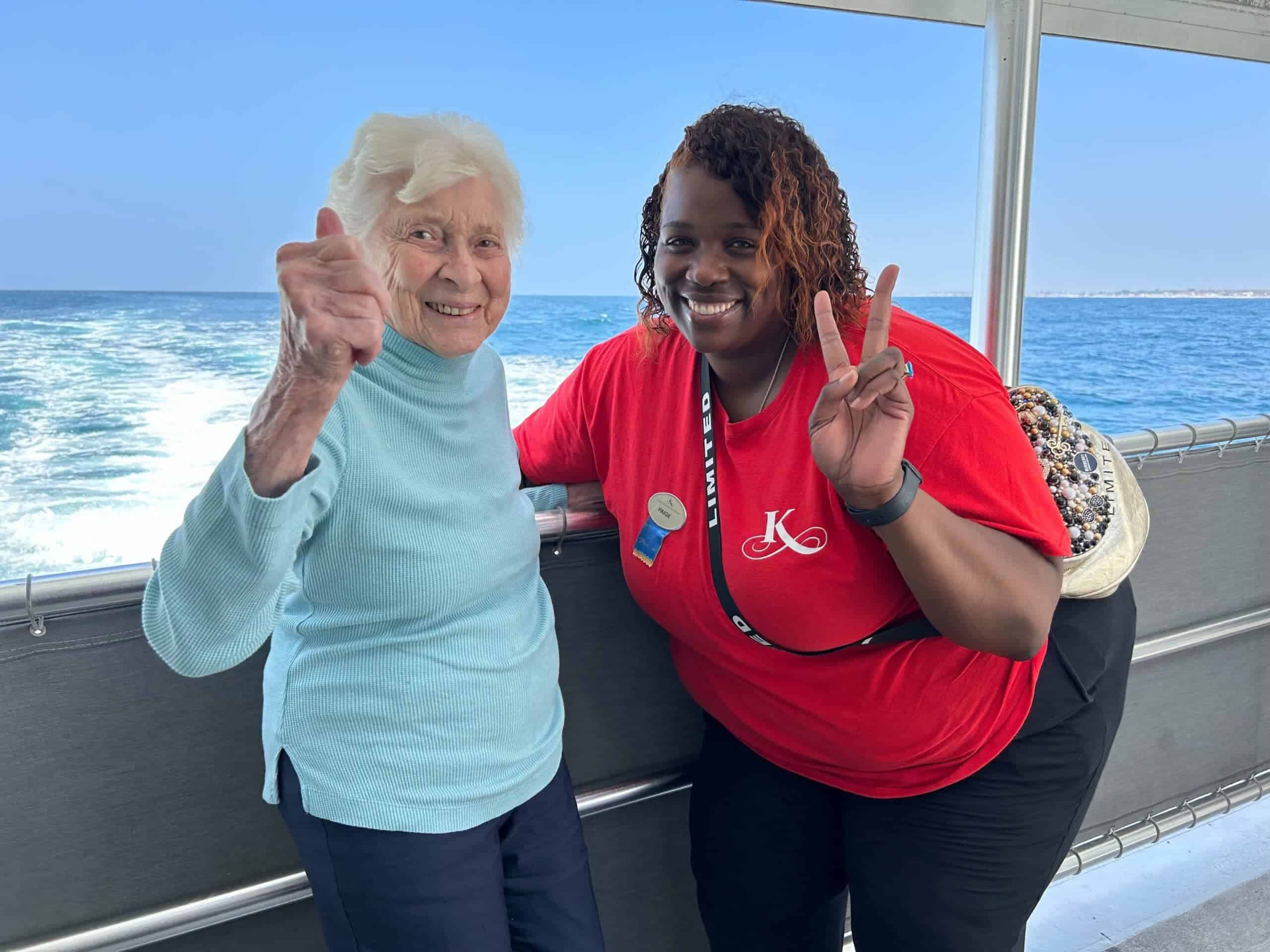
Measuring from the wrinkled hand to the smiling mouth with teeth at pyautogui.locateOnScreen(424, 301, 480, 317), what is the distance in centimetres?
24

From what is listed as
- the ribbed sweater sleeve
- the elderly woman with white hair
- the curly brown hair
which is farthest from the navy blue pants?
the curly brown hair

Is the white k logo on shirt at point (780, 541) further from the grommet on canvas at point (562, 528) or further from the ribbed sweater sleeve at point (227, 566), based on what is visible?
the ribbed sweater sleeve at point (227, 566)

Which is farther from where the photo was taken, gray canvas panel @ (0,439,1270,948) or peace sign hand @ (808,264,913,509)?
gray canvas panel @ (0,439,1270,948)

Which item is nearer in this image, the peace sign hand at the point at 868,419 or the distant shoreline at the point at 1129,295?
the peace sign hand at the point at 868,419

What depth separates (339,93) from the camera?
29.5 m

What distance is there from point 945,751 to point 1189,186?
46.2 meters

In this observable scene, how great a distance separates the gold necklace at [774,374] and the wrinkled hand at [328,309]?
0.62 meters

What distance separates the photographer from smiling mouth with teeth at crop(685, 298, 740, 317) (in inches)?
48.5

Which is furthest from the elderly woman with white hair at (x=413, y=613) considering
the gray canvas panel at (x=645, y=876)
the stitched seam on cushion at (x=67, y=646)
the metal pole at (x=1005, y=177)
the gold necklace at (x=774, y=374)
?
the metal pole at (x=1005, y=177)

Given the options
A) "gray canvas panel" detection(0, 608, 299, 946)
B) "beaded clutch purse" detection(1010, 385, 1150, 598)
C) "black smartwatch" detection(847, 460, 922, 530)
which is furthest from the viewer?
"beaded clutch purse" detection(1010, 385, 1150, 598)

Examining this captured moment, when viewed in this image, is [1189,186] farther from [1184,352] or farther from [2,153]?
[2,153]

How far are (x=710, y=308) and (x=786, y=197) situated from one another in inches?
6.9

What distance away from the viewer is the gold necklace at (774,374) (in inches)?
49.4

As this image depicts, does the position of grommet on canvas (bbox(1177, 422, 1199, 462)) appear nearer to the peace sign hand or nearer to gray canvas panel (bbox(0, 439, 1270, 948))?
gray canvas panel (bbox(0, 439, 1270, 948))
